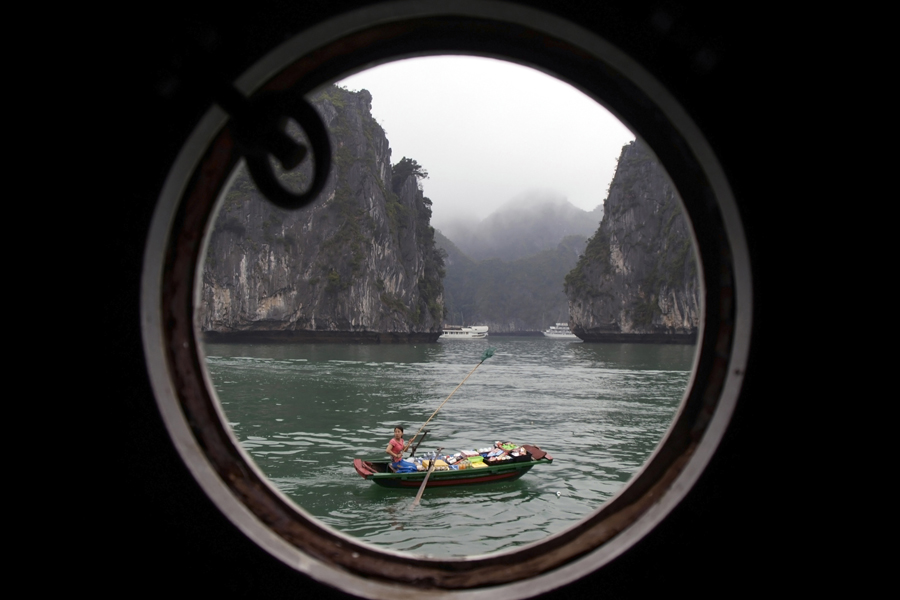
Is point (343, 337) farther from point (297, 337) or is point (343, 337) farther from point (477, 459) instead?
point (477, 459)

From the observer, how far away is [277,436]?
46.5 feet

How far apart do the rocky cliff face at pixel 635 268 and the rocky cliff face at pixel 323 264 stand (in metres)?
21.6

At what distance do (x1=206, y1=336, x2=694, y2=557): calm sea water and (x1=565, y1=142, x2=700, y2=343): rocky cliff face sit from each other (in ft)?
114

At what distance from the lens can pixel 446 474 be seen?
9578mm

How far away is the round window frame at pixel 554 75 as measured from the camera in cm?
137

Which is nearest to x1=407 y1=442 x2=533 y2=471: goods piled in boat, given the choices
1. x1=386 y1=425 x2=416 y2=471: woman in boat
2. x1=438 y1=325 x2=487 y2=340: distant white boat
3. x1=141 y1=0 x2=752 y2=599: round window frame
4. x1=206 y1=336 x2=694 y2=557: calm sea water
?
x1=386 y1=425 x2=416 y2=471: woman in boat

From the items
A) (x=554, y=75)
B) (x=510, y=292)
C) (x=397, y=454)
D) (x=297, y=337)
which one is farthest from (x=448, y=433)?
(x=510, y=292)

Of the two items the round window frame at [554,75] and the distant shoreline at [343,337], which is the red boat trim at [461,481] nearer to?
the round window frame at [554,75]

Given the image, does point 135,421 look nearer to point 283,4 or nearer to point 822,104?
point 283,4

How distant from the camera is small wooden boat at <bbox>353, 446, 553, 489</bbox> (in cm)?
941

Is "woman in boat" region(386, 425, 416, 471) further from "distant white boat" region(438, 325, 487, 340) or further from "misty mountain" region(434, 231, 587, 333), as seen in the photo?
"misty mountain" region(434, 231, 587, 333)

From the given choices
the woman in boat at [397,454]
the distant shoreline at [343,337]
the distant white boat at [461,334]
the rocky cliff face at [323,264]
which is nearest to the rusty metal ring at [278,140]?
the woman in boat at [397,454]

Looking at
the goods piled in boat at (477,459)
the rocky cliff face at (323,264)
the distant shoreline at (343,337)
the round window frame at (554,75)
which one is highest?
the rocky cliff face at (323,264)

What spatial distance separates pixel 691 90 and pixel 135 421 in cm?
154
